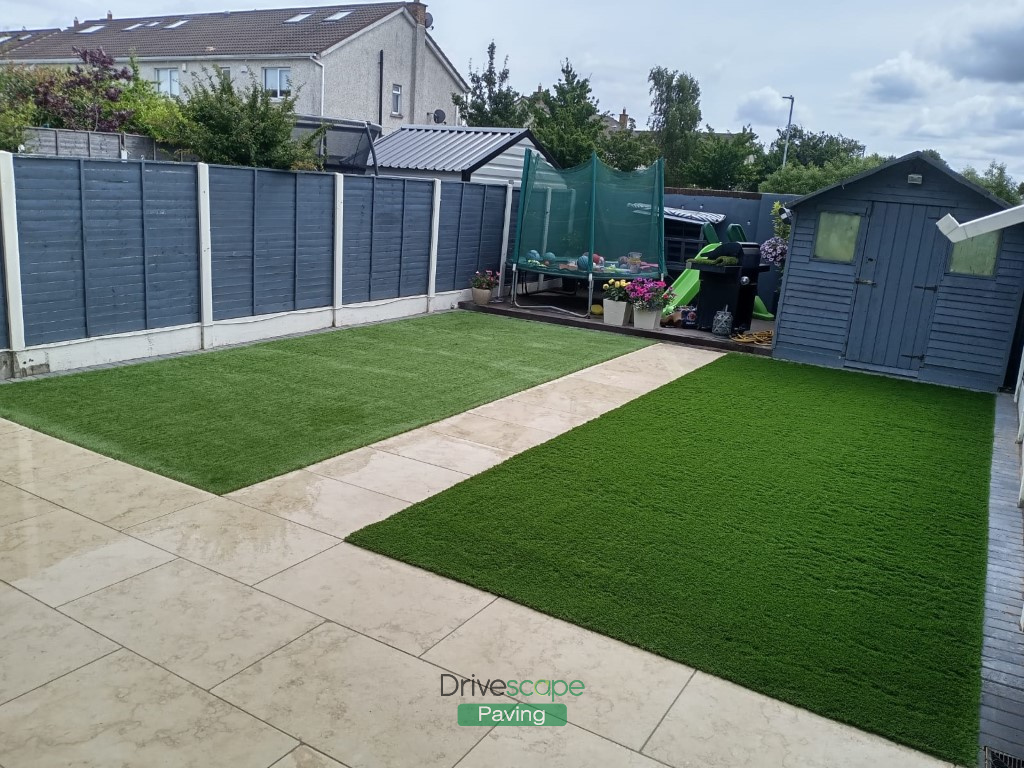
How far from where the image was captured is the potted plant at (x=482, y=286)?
13.4 m

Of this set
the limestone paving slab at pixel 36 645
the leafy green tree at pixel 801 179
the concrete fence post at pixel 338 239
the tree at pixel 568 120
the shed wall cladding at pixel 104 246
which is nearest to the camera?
the limestone paving slab at pixel 36 645

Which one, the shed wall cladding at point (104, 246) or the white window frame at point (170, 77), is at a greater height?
the white window frame at point (170, 77)

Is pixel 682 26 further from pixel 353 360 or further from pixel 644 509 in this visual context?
pixel 644 509

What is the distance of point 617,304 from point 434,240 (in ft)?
9.69

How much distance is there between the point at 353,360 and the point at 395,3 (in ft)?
68.7

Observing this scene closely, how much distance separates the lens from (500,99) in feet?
77.6

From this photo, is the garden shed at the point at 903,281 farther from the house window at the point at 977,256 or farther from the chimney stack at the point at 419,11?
the chimney stack at the point at 419,11

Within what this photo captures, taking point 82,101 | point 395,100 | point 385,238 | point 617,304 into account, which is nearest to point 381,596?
point 385,238

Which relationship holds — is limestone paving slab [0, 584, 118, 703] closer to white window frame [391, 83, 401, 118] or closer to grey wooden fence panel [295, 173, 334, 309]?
grey wooden fence panel [295, 173, 334, 309]

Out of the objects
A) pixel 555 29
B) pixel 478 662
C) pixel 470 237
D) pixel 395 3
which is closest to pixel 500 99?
pixel 395 3

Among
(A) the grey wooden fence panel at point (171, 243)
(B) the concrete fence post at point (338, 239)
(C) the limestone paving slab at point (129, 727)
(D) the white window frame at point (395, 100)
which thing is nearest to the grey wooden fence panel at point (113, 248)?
(A) the grey wooden fence panel at point (171, 243)

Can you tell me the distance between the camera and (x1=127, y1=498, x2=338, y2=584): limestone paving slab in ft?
14.3

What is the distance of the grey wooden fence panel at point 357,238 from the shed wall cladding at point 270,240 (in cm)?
27

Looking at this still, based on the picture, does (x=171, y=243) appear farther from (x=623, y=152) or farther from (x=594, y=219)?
(x=623, y=152)
